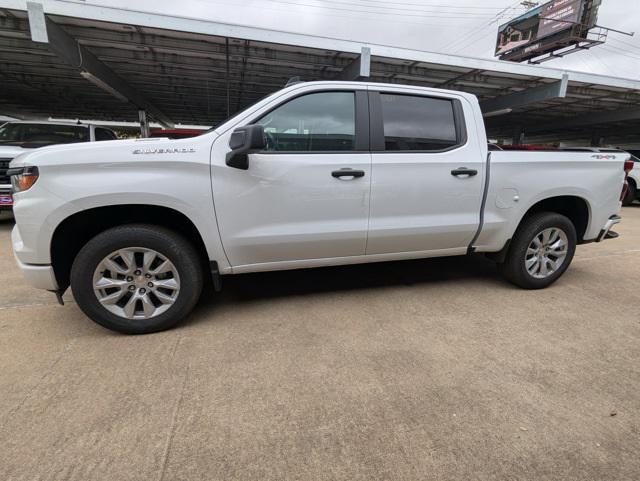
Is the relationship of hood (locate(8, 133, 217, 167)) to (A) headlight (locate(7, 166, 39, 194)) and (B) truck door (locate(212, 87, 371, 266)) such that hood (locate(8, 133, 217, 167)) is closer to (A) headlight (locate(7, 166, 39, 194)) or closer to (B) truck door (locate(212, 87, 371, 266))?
(A) headlight (locate(7, 166, 39, 194))

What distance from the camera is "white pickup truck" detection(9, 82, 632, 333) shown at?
2643 mm

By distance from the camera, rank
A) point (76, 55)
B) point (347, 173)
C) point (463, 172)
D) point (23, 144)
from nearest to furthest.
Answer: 1. point (347, 173)
2. point (463, 172)
3. point (23, 144)
4. point (76, 55)

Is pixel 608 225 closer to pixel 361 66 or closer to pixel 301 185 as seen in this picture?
pixel 301 185

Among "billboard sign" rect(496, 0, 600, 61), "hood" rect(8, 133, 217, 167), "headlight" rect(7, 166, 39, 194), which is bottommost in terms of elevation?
"headlight" rect(7, 166, 39, 194)

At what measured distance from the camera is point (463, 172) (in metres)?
→ 3.37

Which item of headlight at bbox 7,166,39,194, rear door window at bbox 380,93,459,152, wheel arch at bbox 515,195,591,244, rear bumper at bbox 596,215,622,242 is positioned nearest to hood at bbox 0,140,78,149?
headlight at bbox 7,166,39,194

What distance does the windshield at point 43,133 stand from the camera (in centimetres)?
743

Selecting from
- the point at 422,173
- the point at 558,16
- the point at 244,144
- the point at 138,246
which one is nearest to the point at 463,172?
the point at 422,173

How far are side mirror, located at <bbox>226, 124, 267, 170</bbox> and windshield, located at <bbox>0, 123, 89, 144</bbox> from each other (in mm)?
6572

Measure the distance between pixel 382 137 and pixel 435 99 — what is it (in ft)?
2.44

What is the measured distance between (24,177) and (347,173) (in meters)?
2.29

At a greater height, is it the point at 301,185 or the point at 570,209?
the point at 301,185

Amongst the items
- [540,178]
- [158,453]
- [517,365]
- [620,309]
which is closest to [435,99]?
[540,178]

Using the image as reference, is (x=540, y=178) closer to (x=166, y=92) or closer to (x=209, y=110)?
(x=166, y=92)
